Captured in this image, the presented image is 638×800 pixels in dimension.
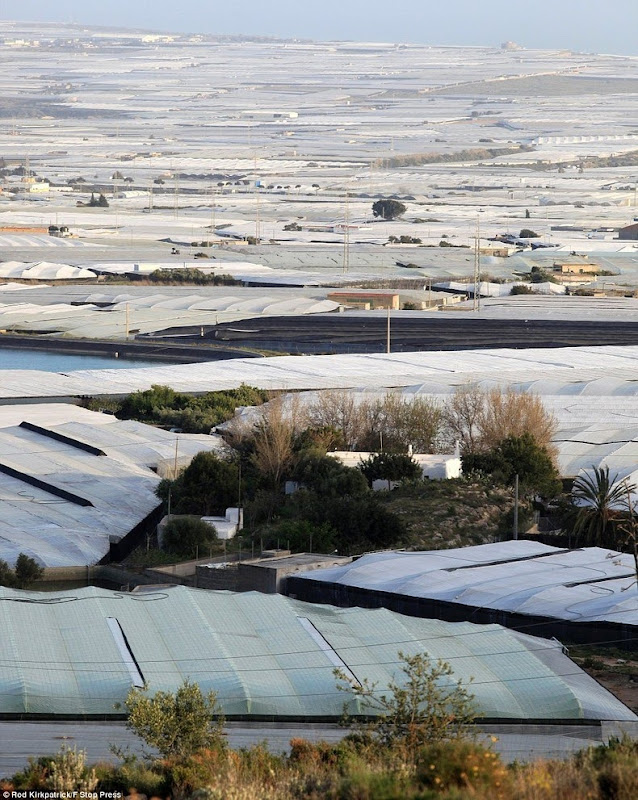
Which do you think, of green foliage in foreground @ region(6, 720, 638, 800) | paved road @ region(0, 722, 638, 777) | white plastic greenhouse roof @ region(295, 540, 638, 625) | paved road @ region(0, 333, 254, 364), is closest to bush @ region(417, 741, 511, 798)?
green foliage in foreground @ region(6, 720, 638, 800)

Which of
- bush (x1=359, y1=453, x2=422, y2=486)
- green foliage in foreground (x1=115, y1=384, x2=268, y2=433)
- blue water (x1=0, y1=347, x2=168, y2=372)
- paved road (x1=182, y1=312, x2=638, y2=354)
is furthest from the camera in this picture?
paved road (x1=182, y1=312, x2=638, y2=354)

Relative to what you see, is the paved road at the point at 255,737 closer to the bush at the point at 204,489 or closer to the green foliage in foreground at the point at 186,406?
the bush at the point at 204,489

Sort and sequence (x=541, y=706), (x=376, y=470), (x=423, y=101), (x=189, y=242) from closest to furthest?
1. (x=541, y=706)
2. (x=376, y=470)
3. (x=189, y=242)
4. (x=423, y=101)

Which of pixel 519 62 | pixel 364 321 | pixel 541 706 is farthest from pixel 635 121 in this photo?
pixel 541 706

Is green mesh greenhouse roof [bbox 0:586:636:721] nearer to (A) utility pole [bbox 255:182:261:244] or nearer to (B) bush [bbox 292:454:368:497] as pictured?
(B) bush [bbox 292:454:368:497]

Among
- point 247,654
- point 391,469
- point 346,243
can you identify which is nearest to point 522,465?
point 391,469

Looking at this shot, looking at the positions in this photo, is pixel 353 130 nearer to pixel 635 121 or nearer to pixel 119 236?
pixel 635 121
